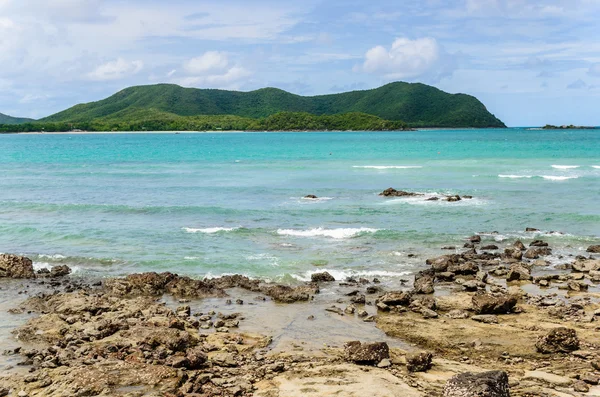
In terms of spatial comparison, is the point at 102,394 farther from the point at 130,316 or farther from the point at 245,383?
the point at 130,316

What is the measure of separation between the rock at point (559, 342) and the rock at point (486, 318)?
79.0 inches

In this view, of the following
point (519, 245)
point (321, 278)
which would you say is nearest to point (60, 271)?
point (321, 278)

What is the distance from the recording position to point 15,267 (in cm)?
2209

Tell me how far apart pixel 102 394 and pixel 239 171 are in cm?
5030

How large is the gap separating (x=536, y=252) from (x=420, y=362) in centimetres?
1311

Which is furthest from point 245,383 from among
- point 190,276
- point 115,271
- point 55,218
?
point 55,218

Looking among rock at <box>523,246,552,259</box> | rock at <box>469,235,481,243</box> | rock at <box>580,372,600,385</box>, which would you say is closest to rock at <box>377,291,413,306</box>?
rock at <box>580,372,600,385</box>

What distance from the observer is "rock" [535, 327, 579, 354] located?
13.8 m

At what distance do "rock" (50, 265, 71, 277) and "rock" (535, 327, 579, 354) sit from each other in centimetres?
1707

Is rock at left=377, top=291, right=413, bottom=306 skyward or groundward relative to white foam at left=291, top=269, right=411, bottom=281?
skyward

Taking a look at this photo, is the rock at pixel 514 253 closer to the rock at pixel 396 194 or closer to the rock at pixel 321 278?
the rock at pixel 321 278

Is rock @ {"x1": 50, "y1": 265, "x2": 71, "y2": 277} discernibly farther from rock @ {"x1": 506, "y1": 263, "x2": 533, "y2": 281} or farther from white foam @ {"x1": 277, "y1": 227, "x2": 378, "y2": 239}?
rock @ {"x1": 506, "y1": 263, "x2": 533, "y2": 281}

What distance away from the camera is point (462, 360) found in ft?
44.5

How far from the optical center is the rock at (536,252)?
2348 centimetres
